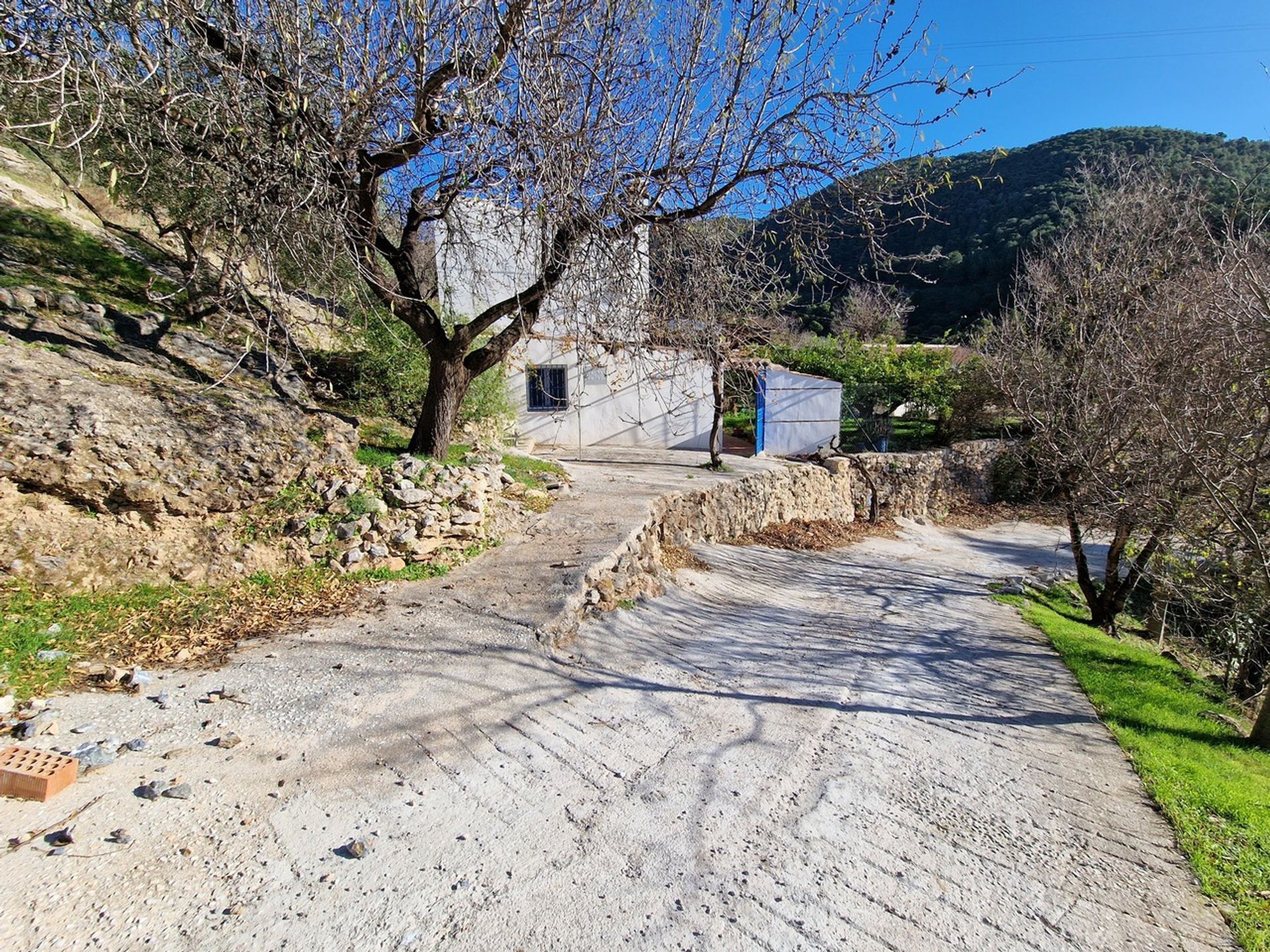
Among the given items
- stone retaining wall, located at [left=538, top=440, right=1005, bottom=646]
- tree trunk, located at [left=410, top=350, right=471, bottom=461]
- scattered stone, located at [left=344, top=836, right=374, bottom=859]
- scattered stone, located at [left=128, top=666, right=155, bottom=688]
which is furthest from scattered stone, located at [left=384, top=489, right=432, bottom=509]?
scattered stone, located at [left=344, top=836, right=374, bottom=859]

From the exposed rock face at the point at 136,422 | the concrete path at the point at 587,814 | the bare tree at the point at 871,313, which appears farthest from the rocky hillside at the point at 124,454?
the bare tree at the point at 871,313

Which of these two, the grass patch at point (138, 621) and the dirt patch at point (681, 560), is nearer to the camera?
the grass patch at point (138, 621)

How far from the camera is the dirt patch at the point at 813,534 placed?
1095 centimetres

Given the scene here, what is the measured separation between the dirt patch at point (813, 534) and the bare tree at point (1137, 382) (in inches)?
147

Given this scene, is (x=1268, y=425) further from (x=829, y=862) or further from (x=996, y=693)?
(x=829, y=862)

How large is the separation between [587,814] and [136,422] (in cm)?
446

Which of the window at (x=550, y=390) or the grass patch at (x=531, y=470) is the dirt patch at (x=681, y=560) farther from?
the window at (x=550, y=390)

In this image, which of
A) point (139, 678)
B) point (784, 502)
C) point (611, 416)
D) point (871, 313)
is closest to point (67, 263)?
point (139, 678)

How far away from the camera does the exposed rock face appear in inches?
168

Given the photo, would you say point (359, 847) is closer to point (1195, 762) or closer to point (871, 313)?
point (1195, 762)

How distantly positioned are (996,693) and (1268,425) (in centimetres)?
274

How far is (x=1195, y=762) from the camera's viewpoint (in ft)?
13.7

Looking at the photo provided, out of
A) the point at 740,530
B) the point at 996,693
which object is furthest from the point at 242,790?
the point at 740,530

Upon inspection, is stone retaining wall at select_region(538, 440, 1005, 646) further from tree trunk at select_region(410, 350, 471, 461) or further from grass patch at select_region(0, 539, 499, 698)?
tree trunk at select_region(410, 350, 471, 461)
